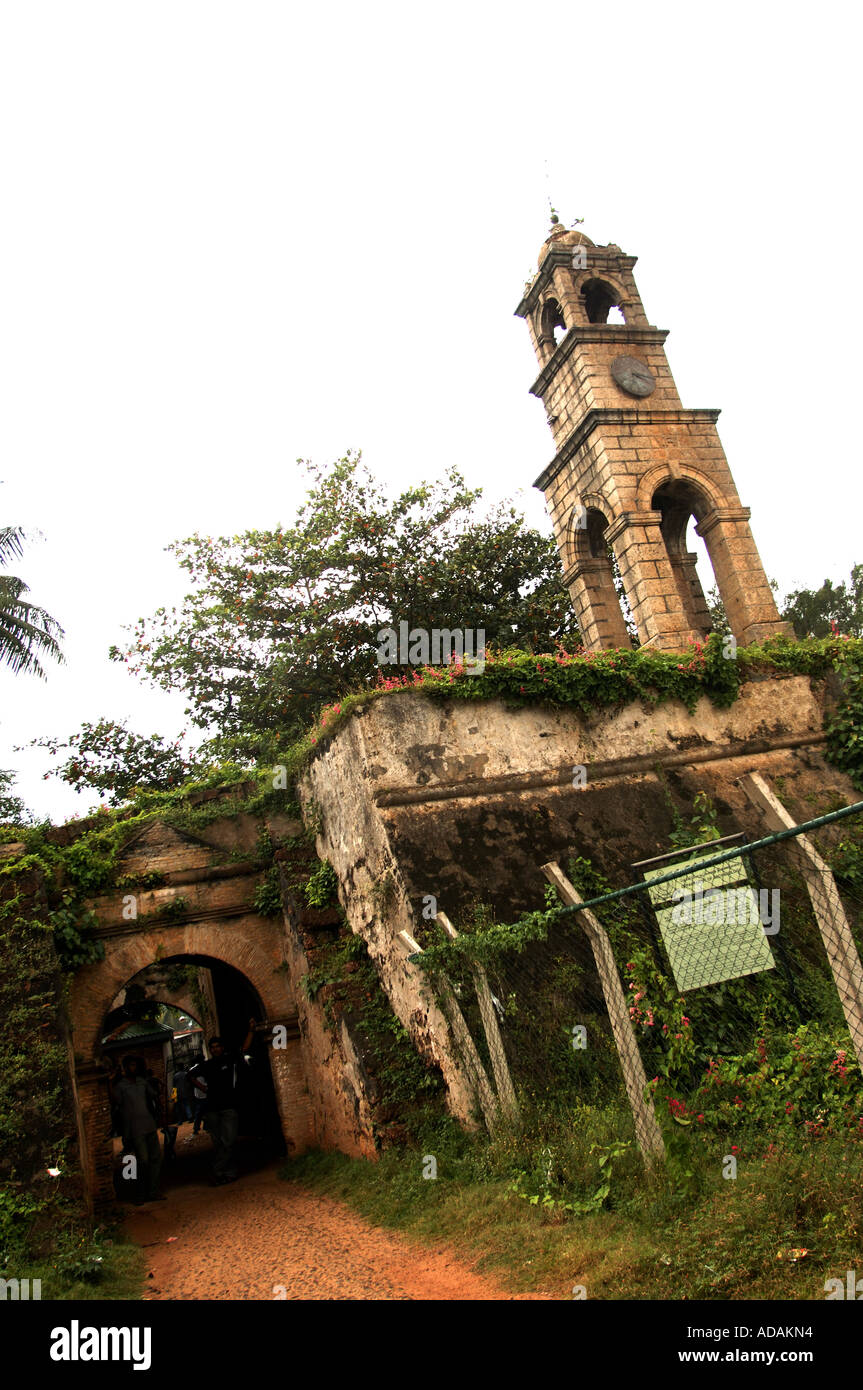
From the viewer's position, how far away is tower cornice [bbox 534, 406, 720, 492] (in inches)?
558

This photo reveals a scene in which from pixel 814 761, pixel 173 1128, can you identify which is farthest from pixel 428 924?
pixel 173 1128

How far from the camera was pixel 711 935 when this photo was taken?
6371 mm

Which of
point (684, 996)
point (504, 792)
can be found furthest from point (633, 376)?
point (684, 996)

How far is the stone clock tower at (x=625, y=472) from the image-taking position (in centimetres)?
1357

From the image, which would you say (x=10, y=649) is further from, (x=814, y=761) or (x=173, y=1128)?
(x=814, y=761)

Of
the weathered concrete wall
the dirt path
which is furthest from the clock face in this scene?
the dirt path

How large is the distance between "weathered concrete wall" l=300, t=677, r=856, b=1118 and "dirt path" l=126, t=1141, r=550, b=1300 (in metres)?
1.71

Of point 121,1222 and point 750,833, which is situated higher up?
point 750,833

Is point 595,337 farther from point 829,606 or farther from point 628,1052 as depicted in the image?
point 829,606

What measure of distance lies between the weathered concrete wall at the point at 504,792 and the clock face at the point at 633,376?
5457 millimetres

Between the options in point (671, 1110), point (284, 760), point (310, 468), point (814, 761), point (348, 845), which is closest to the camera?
point (671, 1110)

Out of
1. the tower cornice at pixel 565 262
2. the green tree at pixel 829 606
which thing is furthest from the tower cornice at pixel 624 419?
the green tree at pixel 829 606

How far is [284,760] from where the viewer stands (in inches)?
524

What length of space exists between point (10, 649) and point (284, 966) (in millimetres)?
10786
